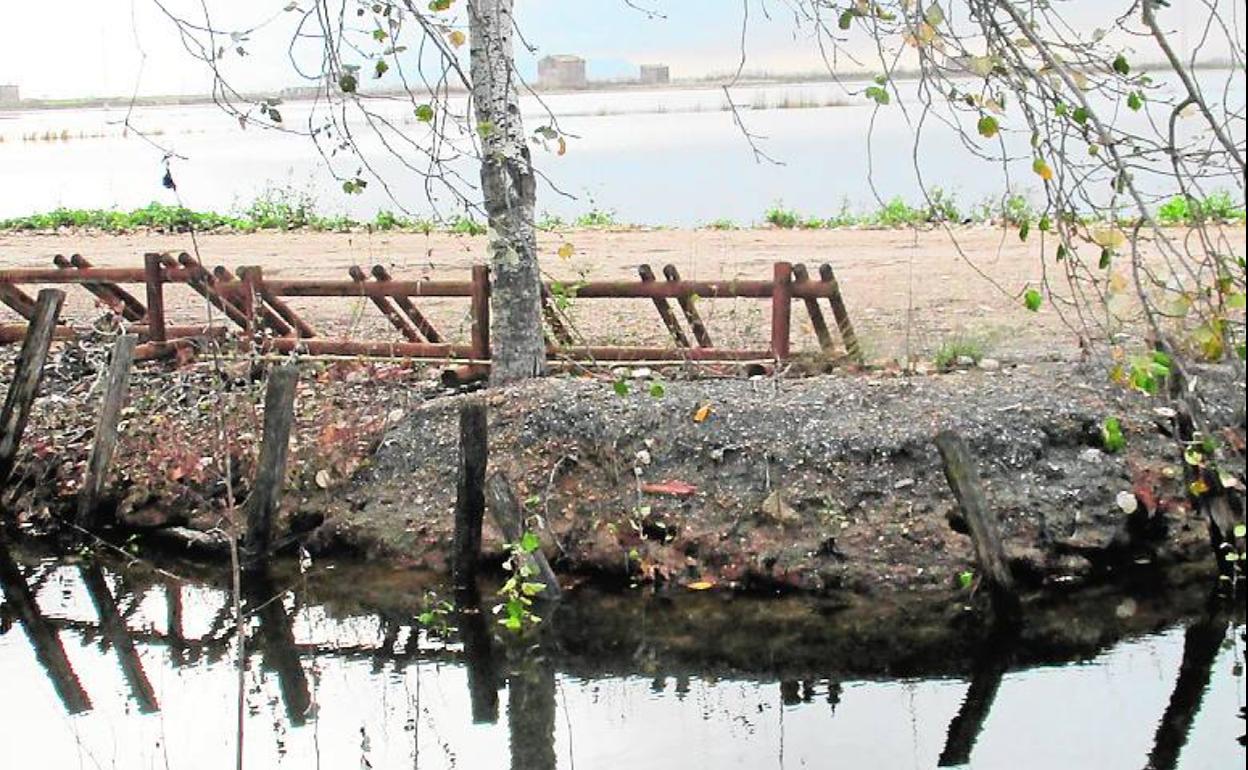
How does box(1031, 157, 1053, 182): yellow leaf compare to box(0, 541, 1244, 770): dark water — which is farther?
box(0, 541, 1244, 770): dark water

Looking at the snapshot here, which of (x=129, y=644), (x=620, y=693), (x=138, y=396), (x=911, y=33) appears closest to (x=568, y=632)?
(x=620, y=693)

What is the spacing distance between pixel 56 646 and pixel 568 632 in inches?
138

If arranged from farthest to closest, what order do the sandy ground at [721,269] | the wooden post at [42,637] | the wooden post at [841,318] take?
1. the sandy ground at [721,269]
2. the wooden post at [841,318]
3. the wooden post at [42,637]

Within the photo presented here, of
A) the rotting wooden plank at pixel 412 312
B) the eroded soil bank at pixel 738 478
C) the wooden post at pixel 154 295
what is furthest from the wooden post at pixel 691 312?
the wooden post at pixel 154 295

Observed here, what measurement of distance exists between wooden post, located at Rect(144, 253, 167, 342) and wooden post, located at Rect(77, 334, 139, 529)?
5.62 ft

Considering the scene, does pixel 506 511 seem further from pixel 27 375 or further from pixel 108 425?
pixel 27 375

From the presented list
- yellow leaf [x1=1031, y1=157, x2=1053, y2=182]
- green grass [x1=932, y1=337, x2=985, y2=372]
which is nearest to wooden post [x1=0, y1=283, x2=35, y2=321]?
green grass [x1=932, y1=337, x2=985, y2=372]

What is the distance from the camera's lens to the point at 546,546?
36.8 ft

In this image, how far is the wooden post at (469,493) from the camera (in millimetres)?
10562

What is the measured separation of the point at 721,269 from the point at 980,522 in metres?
9.66

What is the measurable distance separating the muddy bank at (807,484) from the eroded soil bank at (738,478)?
1cm

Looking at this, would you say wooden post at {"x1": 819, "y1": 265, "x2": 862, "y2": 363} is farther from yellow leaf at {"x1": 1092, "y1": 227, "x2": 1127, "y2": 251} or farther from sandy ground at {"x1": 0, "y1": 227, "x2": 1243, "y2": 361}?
yellow leaf at {"x1": 1092, "y1": 227, "x2": 1127, "y2": 251}

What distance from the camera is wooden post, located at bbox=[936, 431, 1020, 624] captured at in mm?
10016

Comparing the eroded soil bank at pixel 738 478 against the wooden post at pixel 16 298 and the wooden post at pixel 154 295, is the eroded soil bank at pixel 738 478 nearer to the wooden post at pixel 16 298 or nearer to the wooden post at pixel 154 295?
the wooden post at pixel 154 295
